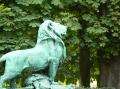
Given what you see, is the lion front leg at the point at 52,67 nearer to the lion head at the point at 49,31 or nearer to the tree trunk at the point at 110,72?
the lion head at the point at 49,31

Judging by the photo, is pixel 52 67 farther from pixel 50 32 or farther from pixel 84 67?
pixel 84 67

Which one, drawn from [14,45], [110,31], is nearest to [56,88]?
[14,45]

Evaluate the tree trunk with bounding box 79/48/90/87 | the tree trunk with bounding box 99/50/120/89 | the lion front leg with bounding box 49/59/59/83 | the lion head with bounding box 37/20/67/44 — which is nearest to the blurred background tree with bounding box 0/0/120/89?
the tree trunk with bounding box 99/50/120/89

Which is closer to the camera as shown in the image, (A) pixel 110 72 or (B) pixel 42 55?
(B) pixel 42 55

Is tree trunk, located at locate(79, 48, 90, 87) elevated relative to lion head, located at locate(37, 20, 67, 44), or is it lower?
lower

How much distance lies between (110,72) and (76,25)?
2.24 m

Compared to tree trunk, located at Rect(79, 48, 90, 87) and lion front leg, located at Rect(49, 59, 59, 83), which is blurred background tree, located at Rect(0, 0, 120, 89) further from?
lion front leg, located at Rect(49, 59, 59, 83)

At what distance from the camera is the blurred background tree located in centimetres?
1477

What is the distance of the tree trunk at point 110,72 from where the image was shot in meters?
16.1

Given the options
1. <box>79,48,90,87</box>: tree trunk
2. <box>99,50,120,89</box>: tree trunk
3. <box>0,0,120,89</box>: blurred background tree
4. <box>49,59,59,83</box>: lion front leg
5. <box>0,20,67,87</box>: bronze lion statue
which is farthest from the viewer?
<box>79,48,90,87</box>: tree trunk

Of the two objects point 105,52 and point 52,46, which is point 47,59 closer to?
point 52,46

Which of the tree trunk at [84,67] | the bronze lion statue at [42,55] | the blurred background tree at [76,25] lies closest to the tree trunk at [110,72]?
the blurred background tree at [76,25]

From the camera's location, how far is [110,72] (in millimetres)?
16297

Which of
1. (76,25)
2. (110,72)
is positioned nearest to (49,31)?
(76,25)
